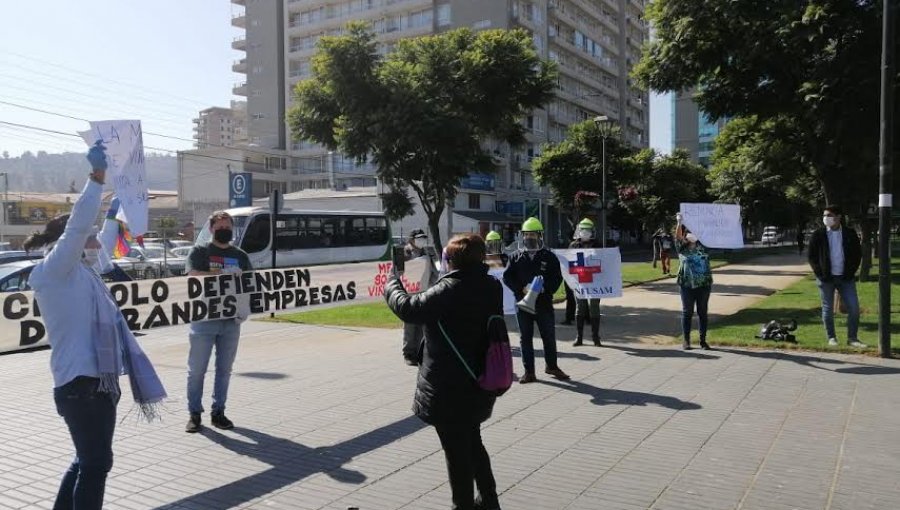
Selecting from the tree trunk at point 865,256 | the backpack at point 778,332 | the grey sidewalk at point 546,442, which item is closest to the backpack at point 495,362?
the grey sidewalk at point 546,442

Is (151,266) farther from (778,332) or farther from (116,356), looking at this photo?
(116,356)

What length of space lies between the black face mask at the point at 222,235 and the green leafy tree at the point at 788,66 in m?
10.3

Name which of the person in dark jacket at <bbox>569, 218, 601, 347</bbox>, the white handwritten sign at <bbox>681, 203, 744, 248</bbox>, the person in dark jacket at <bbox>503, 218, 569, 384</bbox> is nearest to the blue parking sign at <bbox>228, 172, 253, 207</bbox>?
the person in dark jacket at <bbox>569, 218, 601, 347</bbox>

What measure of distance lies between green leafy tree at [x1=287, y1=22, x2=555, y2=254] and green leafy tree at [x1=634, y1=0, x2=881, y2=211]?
118 inches

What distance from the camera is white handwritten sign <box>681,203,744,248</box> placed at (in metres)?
10.3

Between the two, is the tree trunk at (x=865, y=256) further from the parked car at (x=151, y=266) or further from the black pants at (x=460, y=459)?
the parked car at (x=151, y=266)

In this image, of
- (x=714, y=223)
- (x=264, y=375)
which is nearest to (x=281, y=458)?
(x=264, y=375)

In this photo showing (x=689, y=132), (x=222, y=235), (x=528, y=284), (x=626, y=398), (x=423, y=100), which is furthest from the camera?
(x=689, y=132)

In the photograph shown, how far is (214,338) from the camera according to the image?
645cm

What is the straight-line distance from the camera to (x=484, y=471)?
4.16 m

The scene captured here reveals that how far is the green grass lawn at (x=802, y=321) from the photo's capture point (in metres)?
10.1

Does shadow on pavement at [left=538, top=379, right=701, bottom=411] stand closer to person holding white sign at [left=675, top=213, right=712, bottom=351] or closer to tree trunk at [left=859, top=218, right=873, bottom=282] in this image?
person holding white sign at [left=675, top=213, right=712, bottom=351]

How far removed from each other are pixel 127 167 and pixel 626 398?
5.04 meters

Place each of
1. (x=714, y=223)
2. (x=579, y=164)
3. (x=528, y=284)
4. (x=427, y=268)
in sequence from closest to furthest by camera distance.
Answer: (x=427, y=268)
(x=528, y=284)
(x=714, y=223)
(x=579, y=164)
